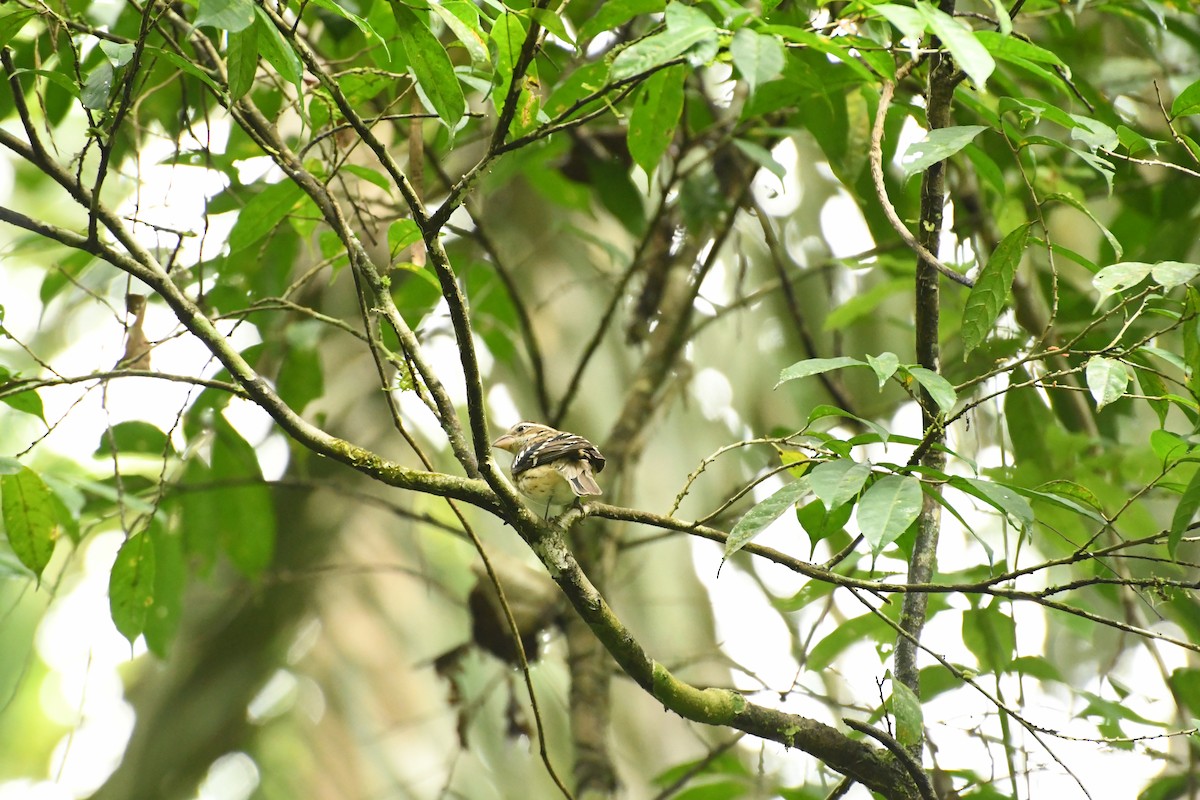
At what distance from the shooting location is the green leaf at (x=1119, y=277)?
5.10 feet

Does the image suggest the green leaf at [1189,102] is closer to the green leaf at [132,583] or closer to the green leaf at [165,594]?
the green leaf at [132,583]

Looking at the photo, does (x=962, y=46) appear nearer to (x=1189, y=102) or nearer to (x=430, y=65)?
A: (x=1189, y=102)

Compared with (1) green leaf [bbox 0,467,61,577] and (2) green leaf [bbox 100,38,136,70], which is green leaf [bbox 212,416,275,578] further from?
(2) green leaf [bbox 100,38,136,70]

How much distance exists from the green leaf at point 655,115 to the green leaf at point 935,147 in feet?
1.59

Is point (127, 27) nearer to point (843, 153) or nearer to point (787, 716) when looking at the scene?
point (843, 153)

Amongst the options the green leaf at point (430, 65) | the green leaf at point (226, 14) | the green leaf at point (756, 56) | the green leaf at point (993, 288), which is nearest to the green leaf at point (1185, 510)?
the green leaf at point (993, 288)

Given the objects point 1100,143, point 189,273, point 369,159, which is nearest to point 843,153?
point 1100,143

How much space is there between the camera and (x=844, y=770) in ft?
6.47

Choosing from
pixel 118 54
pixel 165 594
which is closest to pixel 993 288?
pixel 118 54

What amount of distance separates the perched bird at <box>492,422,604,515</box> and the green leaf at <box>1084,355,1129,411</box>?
1035mm

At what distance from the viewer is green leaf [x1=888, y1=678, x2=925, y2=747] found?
71.4 inches

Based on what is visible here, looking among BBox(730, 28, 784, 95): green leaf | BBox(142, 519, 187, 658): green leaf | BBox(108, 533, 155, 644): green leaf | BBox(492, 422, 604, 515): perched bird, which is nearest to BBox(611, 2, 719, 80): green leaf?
BBox(730, 28, 784, 95): green leaf

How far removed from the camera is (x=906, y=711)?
5.96 feet

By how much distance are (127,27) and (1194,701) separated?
11.4 feet
